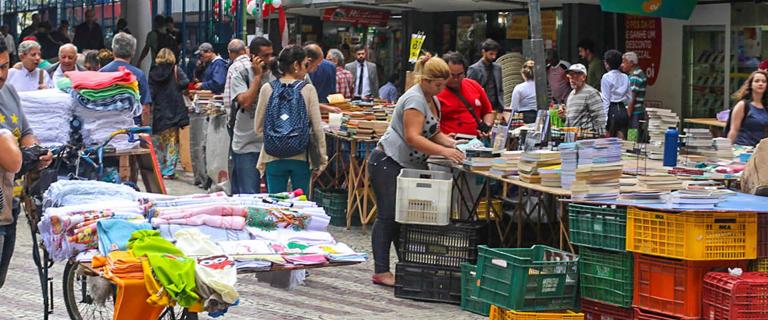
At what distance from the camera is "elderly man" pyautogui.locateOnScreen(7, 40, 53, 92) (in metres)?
14.4

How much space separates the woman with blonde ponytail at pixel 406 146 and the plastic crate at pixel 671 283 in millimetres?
2157

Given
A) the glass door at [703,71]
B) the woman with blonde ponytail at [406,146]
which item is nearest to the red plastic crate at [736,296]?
the woman with blonde ponytail at [406,146]

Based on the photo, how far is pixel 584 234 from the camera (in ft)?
26.9

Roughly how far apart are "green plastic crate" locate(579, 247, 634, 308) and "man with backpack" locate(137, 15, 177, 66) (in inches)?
547

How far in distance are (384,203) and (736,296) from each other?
10.8 ft

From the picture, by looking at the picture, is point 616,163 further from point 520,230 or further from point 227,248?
point 227,248

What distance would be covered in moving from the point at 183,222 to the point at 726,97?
1546 cm

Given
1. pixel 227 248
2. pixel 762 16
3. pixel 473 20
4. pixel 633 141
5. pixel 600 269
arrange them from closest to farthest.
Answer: pixel 227 248
pixel 600 269
pixel 633 141
pixel 762 16
pixel 473 20

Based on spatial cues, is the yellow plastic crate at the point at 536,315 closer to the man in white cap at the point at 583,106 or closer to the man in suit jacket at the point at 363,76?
the man in white cap at the point at 583,106

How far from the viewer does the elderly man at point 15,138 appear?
6930 mm

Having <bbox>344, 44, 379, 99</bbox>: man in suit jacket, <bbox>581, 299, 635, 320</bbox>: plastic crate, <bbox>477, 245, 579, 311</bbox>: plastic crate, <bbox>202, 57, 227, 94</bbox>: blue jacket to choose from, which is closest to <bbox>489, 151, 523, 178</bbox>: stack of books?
<bbox>477, 245, 579, 311</bbox>: plastic crate

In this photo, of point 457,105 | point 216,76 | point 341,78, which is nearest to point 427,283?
point 457,105

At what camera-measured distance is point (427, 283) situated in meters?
9.55

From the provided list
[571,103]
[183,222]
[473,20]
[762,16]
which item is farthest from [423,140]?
[473,20]
